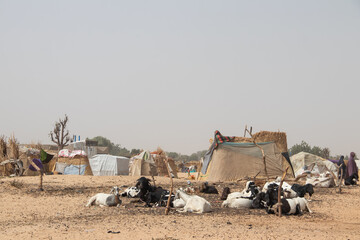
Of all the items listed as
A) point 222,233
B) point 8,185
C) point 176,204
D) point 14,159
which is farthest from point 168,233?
point 14,159

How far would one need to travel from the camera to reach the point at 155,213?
10312 mm

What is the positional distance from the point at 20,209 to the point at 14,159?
12257 millimetres

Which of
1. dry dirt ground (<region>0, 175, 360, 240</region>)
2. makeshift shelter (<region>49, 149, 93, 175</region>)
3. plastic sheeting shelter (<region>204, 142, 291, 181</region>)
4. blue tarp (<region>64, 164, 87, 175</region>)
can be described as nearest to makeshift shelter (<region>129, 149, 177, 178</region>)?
makeshift shelter (<region>49, 149, 93, 175</region>)

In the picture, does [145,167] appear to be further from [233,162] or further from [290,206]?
[290,206]

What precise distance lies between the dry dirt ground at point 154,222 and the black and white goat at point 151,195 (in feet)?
0.91

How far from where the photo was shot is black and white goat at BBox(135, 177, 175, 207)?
11680mm

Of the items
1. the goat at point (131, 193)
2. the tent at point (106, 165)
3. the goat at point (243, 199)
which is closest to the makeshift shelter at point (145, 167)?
the tent at point (106, 165)

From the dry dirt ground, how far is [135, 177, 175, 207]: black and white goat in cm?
28

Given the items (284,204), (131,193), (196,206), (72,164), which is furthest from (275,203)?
(72,164)

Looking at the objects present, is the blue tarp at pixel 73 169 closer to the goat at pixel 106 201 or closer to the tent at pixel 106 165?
the tent at pixel 106 165

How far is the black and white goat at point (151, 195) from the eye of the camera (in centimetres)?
1168

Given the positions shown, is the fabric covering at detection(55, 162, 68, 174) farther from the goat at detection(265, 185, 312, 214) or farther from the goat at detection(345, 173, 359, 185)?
the goat at detection(265, 185, 312, 214)

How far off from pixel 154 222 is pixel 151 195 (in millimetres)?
2793

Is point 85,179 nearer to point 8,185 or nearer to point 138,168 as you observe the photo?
point 8,185
